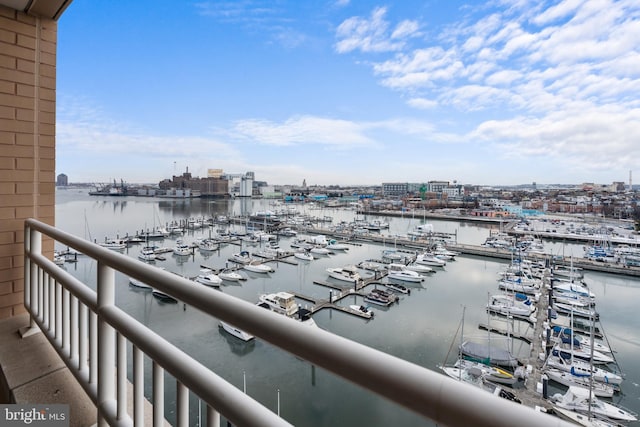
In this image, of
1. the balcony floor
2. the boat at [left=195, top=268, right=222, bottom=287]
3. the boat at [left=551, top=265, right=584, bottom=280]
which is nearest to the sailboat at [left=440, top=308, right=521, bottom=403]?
the balcony floor

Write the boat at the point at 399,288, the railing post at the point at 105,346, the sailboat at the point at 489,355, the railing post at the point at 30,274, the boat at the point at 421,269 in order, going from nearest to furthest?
1. the railing post at the point at 105,346
2. the railing post at the point at 30,274
3. the sailboat at the point at 489,355
4. the boat at the point at 399,288
5. the boat at the point at 421,269

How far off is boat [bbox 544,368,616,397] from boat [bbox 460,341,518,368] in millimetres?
668

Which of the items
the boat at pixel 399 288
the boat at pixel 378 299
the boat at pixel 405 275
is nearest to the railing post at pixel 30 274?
the boat at pixel 378 299

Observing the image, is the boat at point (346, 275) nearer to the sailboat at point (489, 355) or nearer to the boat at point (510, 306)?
the boat at point (510, 306)

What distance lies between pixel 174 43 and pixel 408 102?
1075 cm

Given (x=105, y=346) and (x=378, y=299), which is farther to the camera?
(x=378, y=299)

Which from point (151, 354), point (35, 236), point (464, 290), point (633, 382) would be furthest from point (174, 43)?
point (633, 382)

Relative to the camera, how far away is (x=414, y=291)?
11398 millimetres

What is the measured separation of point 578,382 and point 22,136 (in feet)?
28.6

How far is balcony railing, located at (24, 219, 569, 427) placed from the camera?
0.23m

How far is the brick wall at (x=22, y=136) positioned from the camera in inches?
57.1

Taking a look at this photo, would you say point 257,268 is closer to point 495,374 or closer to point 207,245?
point 207,245

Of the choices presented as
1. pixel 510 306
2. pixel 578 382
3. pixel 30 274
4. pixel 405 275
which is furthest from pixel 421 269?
pixel 30 274

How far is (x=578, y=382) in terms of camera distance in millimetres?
6270
